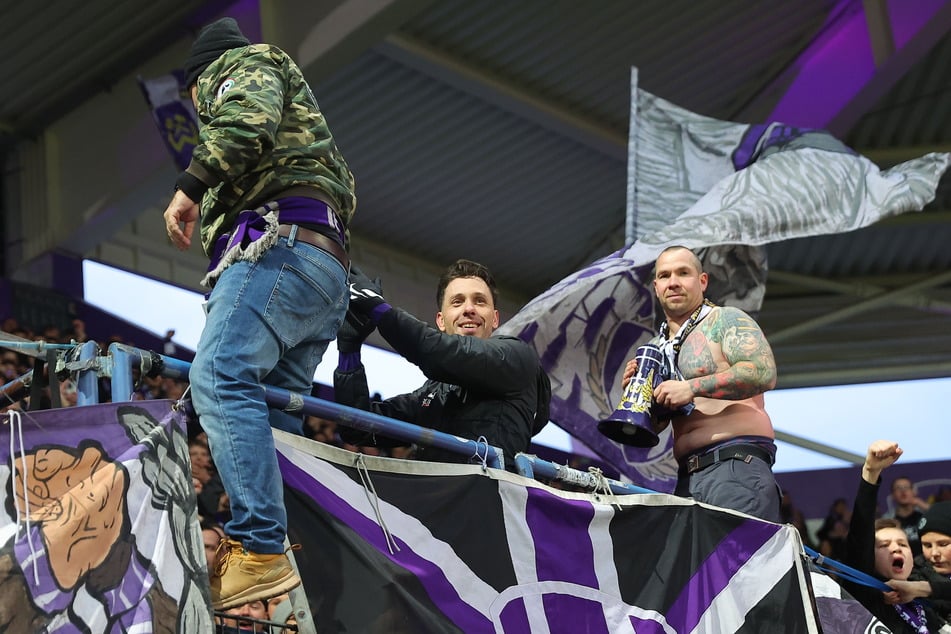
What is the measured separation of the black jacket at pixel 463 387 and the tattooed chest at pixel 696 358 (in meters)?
0.47

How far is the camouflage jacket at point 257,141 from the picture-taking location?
3045mm

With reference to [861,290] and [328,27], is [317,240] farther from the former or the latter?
[861,290]

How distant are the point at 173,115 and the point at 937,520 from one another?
264 inches

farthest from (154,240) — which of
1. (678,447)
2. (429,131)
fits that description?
(678,447)

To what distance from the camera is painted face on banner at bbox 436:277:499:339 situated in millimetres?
4242

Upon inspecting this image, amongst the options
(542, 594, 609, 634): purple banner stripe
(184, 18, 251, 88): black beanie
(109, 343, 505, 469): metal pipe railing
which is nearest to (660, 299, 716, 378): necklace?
(109, 343, 505, 469): metal pipe railing

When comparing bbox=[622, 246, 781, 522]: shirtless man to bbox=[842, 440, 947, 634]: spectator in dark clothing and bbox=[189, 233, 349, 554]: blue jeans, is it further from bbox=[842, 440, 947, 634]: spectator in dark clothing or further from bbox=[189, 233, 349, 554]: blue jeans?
bbox=[189, 233, 349, 554]: blue jeans

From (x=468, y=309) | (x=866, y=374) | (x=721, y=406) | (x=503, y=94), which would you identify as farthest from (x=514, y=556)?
(x=866, y=374)

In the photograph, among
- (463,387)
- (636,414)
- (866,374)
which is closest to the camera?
(636,414)

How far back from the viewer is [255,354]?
3.05 meters

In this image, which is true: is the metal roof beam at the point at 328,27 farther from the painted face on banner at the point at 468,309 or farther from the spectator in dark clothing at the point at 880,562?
the spectator in dark clothing at the point at 880,562

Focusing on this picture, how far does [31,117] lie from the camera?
38.2 feet

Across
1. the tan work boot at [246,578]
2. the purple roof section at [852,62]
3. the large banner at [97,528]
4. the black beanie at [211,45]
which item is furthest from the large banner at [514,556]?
the purple roof section at [852,62]

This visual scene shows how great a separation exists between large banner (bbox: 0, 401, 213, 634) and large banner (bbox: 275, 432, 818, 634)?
413 millimetres
